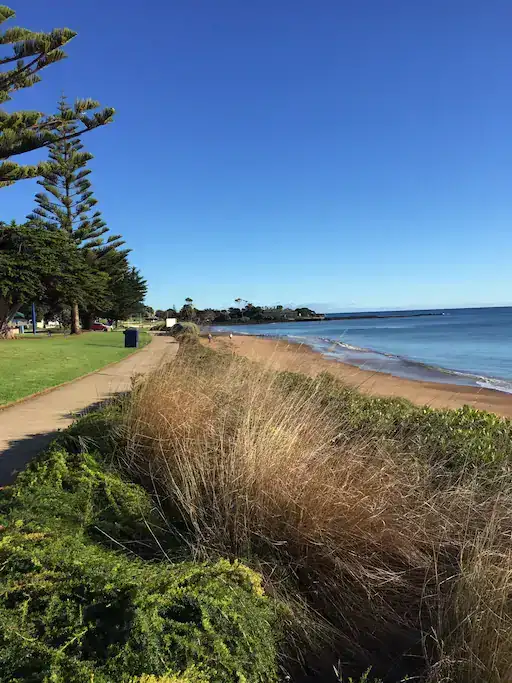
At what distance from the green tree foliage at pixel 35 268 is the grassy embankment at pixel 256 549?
26552 millimetres

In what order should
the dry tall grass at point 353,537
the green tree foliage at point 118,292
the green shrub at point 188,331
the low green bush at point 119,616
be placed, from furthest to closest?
the green tree foliage at point 118,292
the green shrub at point 188,331
the dry tall grass at point 353,537
the low green bush at point 119,616

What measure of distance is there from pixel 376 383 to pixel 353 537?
10.6 meters

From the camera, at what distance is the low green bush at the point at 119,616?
1934 millimetres

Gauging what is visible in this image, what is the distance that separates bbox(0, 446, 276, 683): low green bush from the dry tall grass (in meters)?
0.45

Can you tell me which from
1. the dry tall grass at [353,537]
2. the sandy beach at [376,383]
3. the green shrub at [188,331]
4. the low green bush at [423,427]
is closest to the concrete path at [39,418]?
the sandy beach at [376,383]

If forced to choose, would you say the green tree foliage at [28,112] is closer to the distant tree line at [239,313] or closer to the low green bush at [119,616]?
the distant tree line at [239,313]

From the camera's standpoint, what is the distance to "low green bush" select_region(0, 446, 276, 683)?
1.93 meters

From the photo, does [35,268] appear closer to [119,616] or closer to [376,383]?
[376,383]

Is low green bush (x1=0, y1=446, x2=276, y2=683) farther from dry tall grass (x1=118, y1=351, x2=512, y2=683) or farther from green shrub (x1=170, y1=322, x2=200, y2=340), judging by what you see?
green shrub (x1=170, y1=322, x2=200, y2=340)

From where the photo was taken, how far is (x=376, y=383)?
13.2 m

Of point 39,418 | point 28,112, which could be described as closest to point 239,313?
point 28,112

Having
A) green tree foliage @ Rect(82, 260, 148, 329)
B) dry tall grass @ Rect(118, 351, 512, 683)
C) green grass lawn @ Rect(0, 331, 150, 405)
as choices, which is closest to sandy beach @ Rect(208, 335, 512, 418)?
dry tall grass @ Rect(118, 351, 512, 683)

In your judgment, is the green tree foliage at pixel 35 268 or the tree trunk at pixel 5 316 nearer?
the green tree foliage at pixel 35 268

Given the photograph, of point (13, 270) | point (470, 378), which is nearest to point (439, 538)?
point (470, 378)
